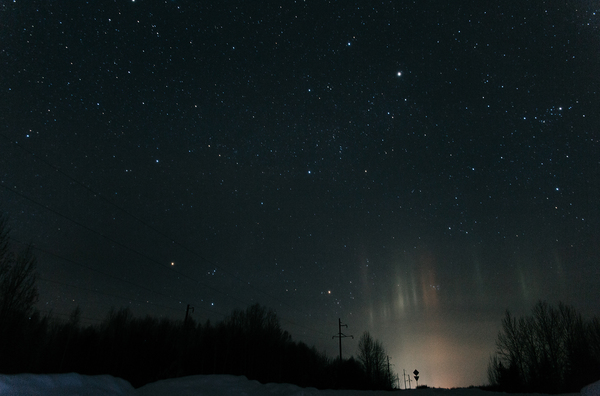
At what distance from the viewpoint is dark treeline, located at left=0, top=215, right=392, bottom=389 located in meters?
29.4

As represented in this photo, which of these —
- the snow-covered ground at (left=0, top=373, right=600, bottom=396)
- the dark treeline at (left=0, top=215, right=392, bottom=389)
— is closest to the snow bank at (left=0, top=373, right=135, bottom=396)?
the snow-covered ground at (left=0, top=373, right=600, bottom=396)

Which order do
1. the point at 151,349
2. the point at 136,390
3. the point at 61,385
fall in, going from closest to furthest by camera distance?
the point at 61,385 < the point at 136,390 < the point at 151,349

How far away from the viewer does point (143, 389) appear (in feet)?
20.4

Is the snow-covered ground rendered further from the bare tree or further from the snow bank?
the bare tree

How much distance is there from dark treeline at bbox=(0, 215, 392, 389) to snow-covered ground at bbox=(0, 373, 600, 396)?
2542 cm

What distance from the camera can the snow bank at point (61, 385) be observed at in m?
4.10

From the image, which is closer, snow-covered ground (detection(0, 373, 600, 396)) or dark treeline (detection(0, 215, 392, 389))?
snow-covered ground (detection(0, 373, 600, 396))

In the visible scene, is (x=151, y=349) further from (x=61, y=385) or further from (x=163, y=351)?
(x=61, y=385)

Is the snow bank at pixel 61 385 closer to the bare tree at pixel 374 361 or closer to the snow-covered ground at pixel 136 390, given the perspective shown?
the snow-covered ground at pixel 136 390

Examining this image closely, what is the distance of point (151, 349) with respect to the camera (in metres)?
37.8

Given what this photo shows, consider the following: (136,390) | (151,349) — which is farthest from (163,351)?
(136,390)

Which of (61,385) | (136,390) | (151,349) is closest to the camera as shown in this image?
(61,385)

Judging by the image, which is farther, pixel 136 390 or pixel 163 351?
pixel 163 351

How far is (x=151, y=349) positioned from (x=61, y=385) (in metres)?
38.4
